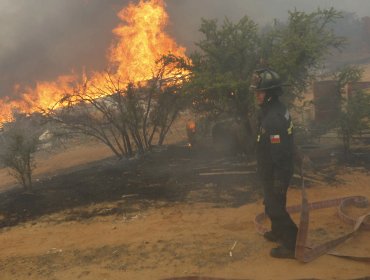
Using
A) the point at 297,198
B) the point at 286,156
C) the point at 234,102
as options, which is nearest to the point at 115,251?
the point at 286,156

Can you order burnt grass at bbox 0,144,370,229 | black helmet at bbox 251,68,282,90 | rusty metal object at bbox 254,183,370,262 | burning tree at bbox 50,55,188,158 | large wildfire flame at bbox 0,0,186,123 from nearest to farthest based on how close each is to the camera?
rusty metal object at bbox 254,183,370,262
black helmet at bbox 251,68,282,90
burnt grass at bbox 0,144,370,229
burning tree at bbox 50,55,188,158
large wildfire flame at bbox 0,0,186,123

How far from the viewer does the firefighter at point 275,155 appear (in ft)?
14.2

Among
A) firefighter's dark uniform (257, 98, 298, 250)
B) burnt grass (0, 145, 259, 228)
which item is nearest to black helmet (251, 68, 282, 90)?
firefighter's dark uniform (257, 98, 298, 250)

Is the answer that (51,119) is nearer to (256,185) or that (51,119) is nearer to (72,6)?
(256,185)

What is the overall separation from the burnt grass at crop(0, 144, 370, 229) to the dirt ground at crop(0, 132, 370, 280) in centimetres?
2

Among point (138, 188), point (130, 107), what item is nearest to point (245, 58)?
point (130, 107)

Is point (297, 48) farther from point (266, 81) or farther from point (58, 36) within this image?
point (58, 36)

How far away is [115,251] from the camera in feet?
16.9

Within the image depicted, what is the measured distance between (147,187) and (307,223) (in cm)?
486

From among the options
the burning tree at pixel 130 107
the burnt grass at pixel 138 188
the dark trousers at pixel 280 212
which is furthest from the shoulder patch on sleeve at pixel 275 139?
the burning tree at pixel 130 107

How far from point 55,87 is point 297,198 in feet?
49.4

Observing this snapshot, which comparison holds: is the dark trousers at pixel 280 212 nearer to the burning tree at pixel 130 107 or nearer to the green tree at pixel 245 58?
the green tree at pixel 245 58

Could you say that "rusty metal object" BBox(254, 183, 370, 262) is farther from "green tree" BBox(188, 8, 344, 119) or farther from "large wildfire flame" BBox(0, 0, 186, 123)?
"large wildfire flame" BBox(0, 0, 186, 123)

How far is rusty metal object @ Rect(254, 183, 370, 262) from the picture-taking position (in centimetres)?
425
